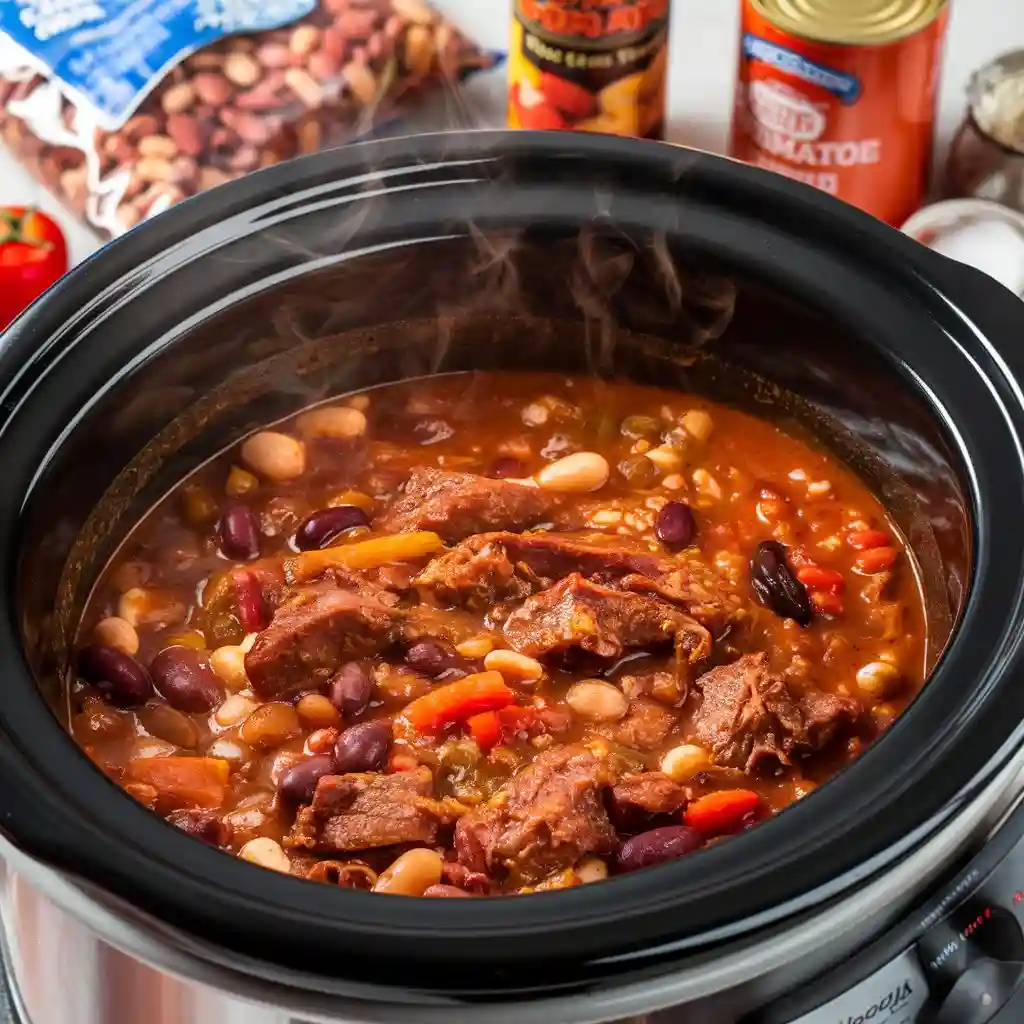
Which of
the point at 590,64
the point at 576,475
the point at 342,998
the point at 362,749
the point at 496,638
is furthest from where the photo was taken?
the point at 590,64

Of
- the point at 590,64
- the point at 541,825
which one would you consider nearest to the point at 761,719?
the point at 541,825

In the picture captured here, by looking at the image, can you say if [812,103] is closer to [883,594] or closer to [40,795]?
[883,594]

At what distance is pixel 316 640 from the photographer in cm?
248

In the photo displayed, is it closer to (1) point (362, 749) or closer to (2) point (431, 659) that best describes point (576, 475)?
(2) point (431, 659)

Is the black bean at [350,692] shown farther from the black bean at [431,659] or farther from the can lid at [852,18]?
the can lid at [852,18]

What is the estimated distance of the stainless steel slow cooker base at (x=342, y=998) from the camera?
165cm

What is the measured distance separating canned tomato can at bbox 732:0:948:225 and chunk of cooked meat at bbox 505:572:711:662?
1373 millimetres

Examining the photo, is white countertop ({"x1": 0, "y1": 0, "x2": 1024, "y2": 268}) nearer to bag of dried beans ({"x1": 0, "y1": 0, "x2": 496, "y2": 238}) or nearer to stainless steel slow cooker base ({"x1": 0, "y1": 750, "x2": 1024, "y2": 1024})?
bag of dried beans ({"x1": 0, "y1": 0, "x2": 496, "y2": 238})

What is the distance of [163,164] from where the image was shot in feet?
12.2

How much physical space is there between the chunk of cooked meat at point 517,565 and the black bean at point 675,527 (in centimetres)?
7

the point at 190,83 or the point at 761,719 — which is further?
the point at 190,83

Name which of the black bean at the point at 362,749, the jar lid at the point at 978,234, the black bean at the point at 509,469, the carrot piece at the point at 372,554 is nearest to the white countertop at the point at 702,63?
the jar lid at the point at 978,234

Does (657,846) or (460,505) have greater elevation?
(460,505)

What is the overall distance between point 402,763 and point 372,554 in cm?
48
